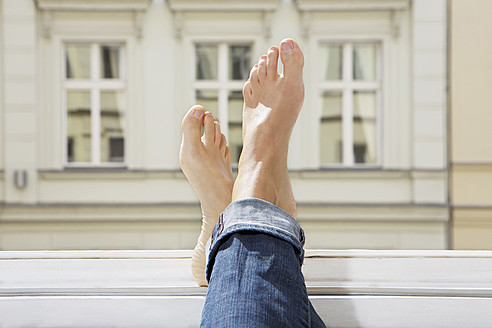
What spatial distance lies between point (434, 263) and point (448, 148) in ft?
7.83

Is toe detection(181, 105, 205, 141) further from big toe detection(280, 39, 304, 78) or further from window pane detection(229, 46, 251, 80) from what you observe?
window pane detection(229, 46, 251, 80)

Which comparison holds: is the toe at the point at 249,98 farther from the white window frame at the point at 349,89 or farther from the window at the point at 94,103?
the window at the point at 94,103

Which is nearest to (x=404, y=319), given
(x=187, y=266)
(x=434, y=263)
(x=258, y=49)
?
(x=434, y=263)

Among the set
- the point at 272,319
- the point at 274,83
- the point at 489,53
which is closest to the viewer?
the point at 272,319

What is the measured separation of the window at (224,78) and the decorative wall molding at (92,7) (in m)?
0.38

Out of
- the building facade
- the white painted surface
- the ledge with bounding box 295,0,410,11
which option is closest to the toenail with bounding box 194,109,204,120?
the white painted surface

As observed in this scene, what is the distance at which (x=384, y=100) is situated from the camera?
2.52 m

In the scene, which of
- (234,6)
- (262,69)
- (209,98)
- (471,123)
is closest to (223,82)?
(209,98)

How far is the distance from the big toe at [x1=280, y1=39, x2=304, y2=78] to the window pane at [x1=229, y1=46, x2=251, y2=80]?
202cm

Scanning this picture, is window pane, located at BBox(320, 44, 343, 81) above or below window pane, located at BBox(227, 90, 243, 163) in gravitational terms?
above

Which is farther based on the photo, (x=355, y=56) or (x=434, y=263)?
(x=355, y=56)

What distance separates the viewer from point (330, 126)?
2.59 meters

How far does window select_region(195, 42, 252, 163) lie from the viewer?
2.55 meters

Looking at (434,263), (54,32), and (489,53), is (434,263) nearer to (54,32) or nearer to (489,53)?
Answer: (489,53)
